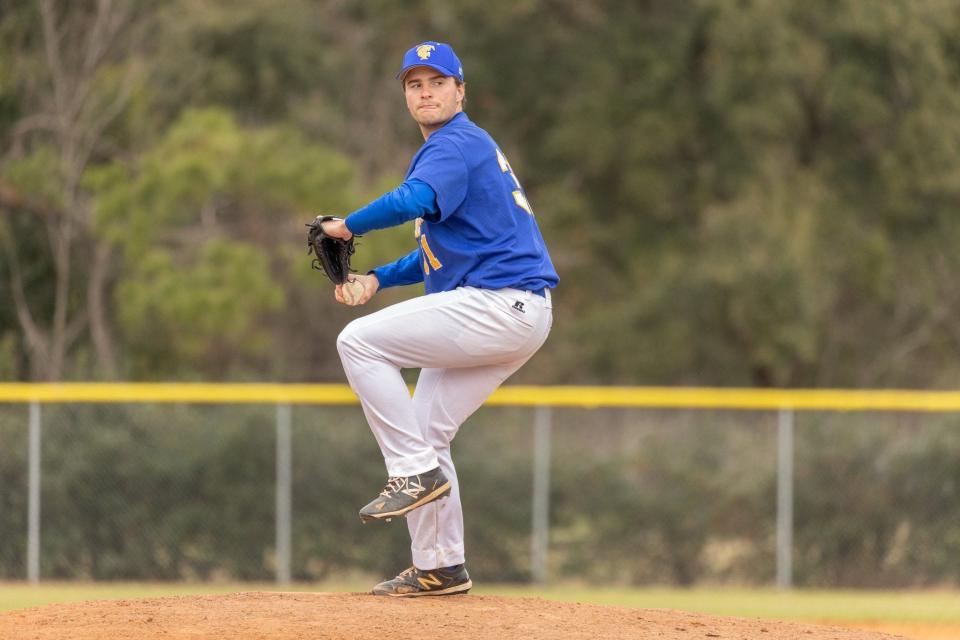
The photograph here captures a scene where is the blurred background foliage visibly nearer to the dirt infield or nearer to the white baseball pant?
the dirt infield

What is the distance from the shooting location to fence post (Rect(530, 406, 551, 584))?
13.7 metres

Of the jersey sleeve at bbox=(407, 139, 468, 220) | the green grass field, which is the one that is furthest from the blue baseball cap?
the green grass field

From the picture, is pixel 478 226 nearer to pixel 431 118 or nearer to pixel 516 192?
pixel 516 192

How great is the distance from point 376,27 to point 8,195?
9529 millimetres

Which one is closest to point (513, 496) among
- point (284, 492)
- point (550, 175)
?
point (284, 492)

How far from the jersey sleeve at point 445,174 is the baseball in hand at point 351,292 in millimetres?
551

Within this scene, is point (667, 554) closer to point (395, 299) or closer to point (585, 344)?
point (395, 299)

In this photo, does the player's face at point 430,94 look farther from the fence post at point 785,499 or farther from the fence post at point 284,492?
the fence post at point 785,499

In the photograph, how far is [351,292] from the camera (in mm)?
6156

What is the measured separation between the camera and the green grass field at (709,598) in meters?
11.5

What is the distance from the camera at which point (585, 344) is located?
24.8m

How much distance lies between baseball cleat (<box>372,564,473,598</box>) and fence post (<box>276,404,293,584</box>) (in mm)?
7216

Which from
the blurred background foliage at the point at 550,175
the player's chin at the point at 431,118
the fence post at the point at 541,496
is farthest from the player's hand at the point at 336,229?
the blurred background foliage at the point at 550,175

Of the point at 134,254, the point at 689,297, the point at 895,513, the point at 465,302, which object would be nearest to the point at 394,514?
the point at 465,302
